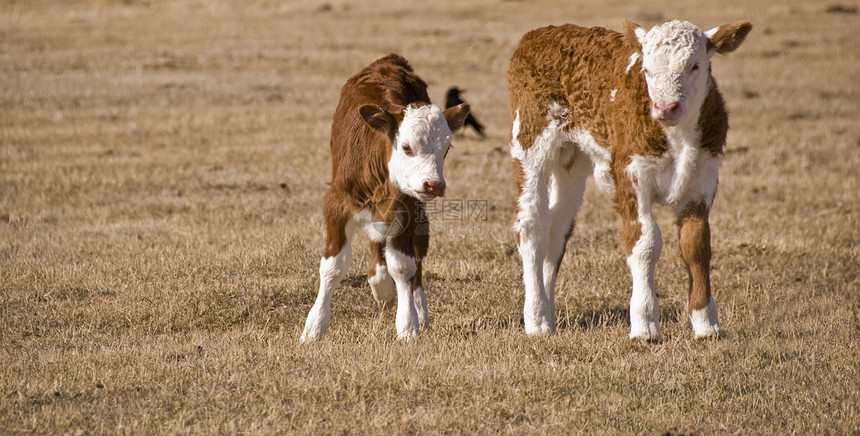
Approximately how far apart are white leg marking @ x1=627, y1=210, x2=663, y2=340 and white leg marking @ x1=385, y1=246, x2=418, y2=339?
1.50 meters

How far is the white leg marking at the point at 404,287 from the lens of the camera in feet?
20.2

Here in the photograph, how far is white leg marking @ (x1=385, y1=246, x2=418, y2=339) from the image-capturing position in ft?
20.2

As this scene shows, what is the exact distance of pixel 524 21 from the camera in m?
29.8

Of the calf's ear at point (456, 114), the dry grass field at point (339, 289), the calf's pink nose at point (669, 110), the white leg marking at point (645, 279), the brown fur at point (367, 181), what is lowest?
the dry grass field at point (339, 289)

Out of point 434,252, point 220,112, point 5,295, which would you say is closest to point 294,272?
point 434,252


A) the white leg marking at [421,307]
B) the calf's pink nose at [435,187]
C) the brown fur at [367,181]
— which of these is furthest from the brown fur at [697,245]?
the white leg marking at [421,307]

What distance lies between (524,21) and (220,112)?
51.7 ft

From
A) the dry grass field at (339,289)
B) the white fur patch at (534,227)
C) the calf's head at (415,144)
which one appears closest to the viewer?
the dry grass field at (339,289)

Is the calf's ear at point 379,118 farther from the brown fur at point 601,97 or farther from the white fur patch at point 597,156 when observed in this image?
the white fur patch at point 597,156

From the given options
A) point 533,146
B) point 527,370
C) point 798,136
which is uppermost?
point 533,146

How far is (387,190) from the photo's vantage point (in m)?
6.01

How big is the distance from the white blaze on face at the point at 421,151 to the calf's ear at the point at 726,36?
175 centimetres

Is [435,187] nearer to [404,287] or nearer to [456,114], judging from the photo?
[456,114]

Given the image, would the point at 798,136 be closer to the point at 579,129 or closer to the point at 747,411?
the point at 579,129
